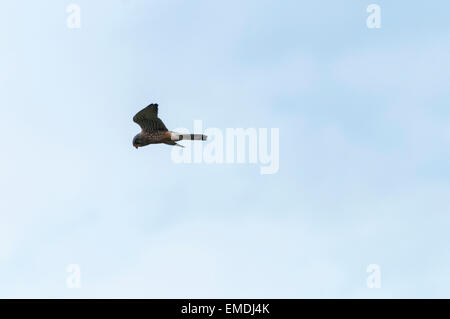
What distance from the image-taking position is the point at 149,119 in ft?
215

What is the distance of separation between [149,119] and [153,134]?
2.14 m

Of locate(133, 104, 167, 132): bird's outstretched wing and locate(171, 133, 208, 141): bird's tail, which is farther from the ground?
locate(133, 104, 167, 132): bird's outstretched wing

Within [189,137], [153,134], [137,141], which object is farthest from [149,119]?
[189,137]

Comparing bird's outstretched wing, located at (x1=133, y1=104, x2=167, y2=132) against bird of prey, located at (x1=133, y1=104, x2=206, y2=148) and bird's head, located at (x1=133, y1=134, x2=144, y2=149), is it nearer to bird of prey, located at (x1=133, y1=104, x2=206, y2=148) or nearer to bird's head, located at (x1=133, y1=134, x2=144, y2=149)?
bird of prey, located at (x1=133, y1=104, x2=206, y2=148)

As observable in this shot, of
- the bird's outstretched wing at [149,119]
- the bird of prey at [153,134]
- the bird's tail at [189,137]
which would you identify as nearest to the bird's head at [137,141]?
the bird of prey at [153,134]

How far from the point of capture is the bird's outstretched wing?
64250 mm

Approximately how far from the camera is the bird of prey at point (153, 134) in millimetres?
65312

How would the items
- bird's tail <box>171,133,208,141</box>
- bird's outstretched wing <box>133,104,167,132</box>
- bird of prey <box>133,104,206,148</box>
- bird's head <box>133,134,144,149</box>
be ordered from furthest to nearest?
bird's head <box>133,134,144,149</box> → bird's tail <box>171,133,208,141</box> → bird of prey <box>133,104,206,148</box> → bird's outstretched wing <box>133,104,167,132</box>

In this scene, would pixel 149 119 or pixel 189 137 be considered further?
pixel 189 137

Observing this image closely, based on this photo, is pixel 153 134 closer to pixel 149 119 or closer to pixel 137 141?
pixel 137 141

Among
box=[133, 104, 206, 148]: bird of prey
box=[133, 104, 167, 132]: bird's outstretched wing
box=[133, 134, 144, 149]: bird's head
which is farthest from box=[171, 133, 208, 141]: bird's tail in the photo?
box=[133, 134, 144, 149]: bird's head
